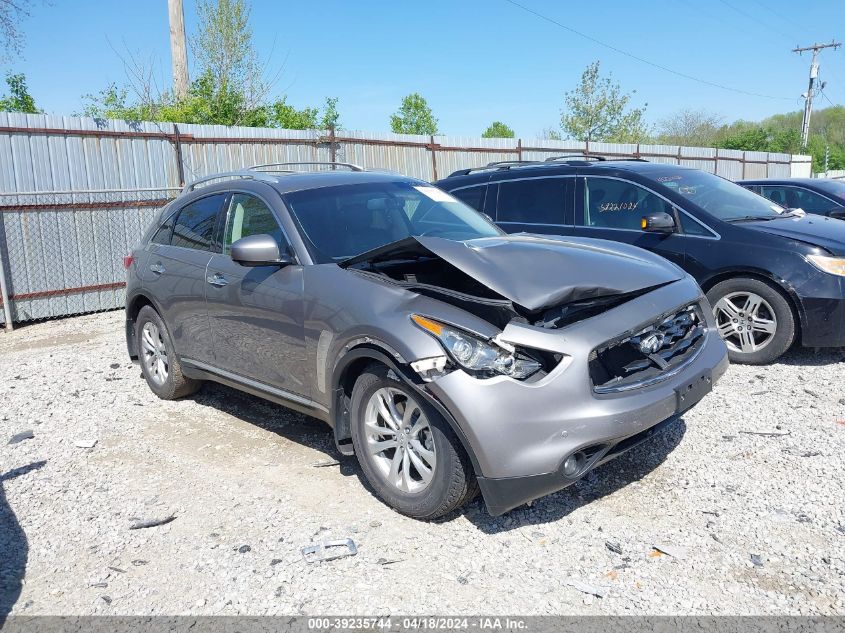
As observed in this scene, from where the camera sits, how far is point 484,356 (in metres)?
3.30

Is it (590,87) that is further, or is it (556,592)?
(590,87)

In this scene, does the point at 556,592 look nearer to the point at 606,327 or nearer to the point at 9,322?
the point at 606,327

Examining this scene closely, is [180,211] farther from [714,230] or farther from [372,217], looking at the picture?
[714,230]

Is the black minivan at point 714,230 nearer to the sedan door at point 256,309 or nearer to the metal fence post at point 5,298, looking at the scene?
the sedan door at point 256,309

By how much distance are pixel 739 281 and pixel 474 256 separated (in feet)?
11.3

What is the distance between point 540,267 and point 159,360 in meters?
3.69

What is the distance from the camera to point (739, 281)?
20.0 ft

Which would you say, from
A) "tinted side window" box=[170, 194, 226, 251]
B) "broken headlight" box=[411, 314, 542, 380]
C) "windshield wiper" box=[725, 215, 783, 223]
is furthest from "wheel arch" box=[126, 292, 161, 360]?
"windshield wiper" box=[725, 215, 783, 223]

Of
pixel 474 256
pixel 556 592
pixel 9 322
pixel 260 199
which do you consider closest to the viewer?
pixel 556 592

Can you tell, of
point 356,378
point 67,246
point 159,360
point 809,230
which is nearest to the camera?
point 356,378

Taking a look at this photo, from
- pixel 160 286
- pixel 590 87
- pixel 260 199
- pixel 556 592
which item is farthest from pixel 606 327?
pixel 590 87

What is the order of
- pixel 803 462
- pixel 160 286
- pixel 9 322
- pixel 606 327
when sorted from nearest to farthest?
pixel 606 327 → pixel 803 462 → pixel 160 286 → pixel 9 322

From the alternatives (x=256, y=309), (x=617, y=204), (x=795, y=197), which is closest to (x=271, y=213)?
(x=256, y=309)

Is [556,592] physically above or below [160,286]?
below
